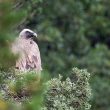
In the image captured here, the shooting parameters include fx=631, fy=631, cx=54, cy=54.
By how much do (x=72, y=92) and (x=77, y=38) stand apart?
10.3 metres

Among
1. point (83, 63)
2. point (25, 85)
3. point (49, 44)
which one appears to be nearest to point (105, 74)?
point (83, 63)

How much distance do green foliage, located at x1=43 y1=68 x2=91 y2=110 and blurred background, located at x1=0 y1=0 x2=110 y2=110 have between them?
8561mm

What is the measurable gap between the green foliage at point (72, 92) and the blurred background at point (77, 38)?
856 cm

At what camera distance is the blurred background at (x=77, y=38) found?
16.5 metres

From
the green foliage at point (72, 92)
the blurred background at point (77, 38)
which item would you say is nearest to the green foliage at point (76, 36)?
the blurred background at point (77, 38)

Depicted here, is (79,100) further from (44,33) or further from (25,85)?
(44,33)

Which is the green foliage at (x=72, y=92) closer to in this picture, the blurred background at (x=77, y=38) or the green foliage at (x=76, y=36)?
the blurred background at (x=77, y=38)

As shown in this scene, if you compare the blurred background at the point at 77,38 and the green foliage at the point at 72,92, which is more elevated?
the blurred background at the point at 77,38

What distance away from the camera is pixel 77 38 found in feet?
57.4

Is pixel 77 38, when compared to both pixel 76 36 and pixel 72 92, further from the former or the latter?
pixel 72 92

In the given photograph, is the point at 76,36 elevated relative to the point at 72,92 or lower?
Answer: elevated

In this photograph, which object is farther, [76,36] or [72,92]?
[76,36]

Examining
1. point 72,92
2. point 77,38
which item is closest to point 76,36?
point 77,38

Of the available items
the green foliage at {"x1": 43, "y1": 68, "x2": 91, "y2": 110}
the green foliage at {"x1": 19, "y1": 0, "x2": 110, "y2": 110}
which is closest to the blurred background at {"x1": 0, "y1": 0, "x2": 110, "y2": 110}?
the green foliage at {"x1": 19, "y1": 0, "x2": 110, "y2": 110}
